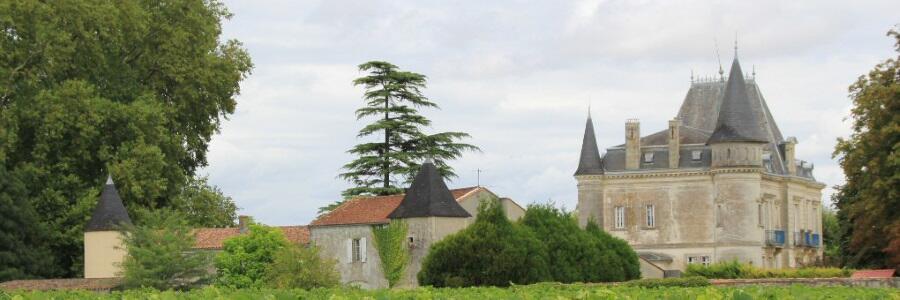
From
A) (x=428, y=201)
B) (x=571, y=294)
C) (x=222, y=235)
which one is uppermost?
(x=428, y=201)

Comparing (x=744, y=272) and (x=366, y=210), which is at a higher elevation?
(x=366, y=210)

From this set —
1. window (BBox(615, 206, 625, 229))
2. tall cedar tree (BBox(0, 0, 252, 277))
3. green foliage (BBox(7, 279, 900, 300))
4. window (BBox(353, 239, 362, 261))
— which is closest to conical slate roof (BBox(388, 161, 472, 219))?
window (BBox(353, 239, 362, 261))

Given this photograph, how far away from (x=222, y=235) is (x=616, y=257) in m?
15.0

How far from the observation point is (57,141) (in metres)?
54.8

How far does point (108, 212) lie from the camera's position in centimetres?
5266

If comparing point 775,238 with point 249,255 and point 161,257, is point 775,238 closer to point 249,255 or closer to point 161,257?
point 249,255

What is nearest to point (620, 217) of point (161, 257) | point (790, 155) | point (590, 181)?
point (590, 181)

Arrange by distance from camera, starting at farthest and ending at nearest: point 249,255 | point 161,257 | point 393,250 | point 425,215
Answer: point 393,250
point 425,215
point 249,255
point 161,257

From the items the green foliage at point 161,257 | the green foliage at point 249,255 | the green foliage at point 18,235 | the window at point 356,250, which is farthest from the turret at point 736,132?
the green foliage at point 18,235

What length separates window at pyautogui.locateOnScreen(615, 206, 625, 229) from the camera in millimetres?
72875

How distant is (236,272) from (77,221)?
213 inches

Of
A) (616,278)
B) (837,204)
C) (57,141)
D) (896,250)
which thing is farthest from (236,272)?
(837,204)

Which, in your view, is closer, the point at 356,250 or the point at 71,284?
the point at 71,284

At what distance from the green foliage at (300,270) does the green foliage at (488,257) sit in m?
3.36
